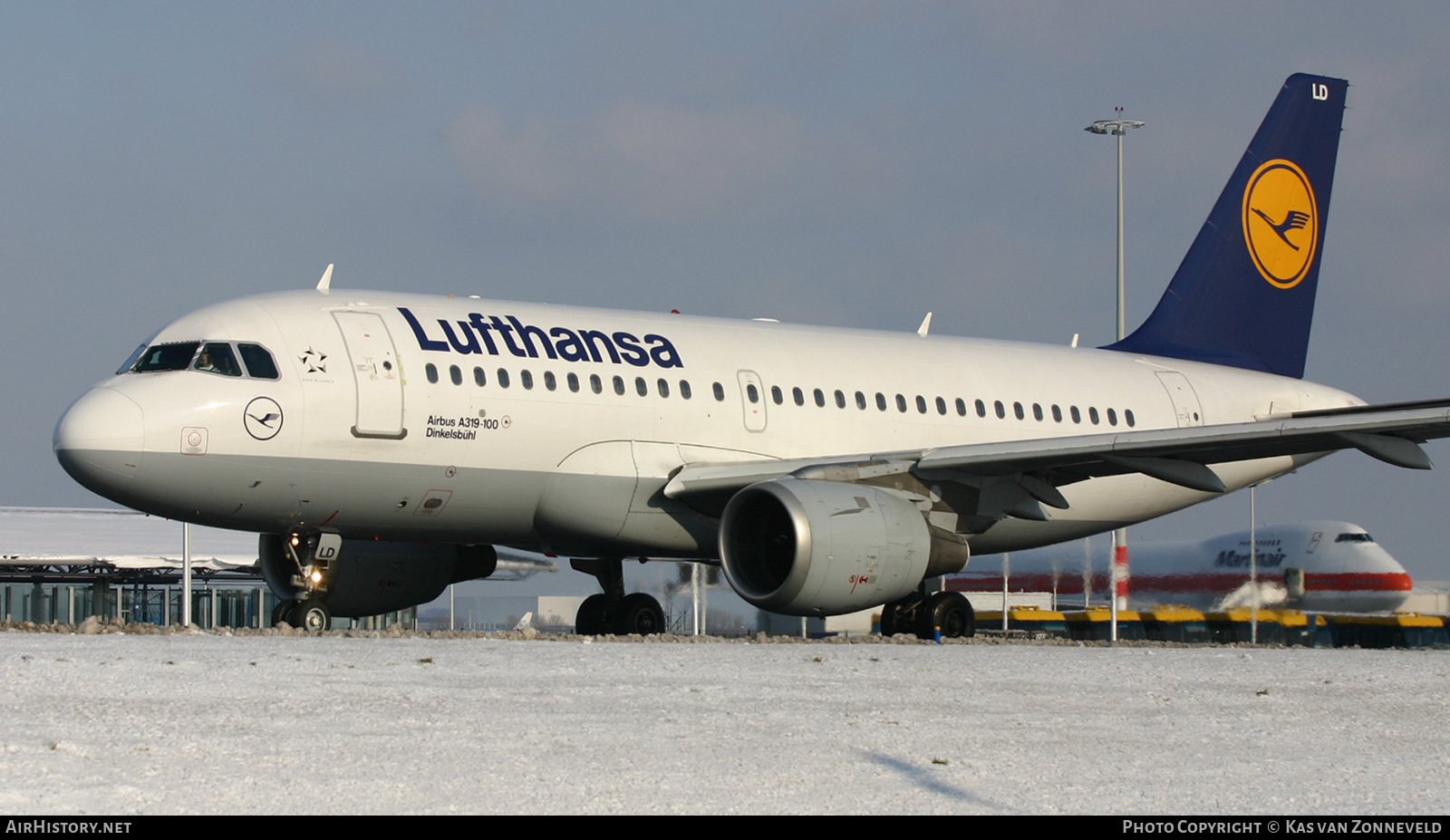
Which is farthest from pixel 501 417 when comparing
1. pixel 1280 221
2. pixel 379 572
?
pixel 1280 221

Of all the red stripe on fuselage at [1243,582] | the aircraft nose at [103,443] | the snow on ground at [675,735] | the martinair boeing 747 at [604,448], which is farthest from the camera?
the red stripe on fuselage at [1243,582]

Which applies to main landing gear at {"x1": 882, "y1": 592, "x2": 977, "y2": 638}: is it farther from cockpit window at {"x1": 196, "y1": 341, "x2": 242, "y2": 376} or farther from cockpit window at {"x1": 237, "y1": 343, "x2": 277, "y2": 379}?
cockpit window at {"x1": 196, "y1": 341, "x2": 242, "y2": 376}

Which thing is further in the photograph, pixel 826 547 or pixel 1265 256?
pixel 1265 256

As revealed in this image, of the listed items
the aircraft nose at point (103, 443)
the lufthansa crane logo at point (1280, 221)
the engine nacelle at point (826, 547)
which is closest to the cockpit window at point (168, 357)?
the aircraft nose at point (103, 443)

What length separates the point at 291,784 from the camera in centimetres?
656

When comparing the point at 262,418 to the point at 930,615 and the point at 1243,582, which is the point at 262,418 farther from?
the point at 1243,582

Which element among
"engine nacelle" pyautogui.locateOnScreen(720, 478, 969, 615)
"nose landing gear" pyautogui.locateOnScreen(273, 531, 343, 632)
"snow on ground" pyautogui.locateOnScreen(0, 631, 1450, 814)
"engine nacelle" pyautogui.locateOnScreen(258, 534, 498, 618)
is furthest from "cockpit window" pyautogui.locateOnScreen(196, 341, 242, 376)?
"engine nacelle" pyautogui.locateOnScreen(720, 478, 969, 615)

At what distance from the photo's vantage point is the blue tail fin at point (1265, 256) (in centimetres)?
2347

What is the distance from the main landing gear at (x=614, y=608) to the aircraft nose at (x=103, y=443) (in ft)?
20.1

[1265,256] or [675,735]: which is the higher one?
[1265,256]

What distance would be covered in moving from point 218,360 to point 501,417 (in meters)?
2.76

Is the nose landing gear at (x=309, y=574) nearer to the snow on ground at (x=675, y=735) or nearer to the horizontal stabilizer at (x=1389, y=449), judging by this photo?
the snow on ground at (x=675, y=735)

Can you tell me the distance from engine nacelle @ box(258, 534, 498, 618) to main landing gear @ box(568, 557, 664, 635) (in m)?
1.28

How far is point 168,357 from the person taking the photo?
15.2m
